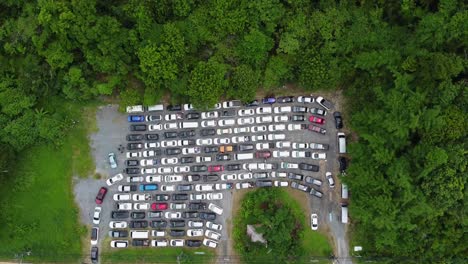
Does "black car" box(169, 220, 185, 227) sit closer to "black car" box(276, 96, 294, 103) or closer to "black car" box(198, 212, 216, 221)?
"black car" box(198, 212, 216, 221)

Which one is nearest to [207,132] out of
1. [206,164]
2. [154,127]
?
[206,164]

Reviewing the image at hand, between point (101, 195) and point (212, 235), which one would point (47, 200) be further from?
point (212, 235)

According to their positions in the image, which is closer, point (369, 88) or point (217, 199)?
point (369, 88)

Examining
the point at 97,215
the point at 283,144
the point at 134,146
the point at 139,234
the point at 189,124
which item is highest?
the point at 189,124

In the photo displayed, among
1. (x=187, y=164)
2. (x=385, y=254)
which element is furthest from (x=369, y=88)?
(x=187, y=164)

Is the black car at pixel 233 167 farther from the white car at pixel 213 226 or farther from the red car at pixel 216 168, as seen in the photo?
the white car at pixel 213 226

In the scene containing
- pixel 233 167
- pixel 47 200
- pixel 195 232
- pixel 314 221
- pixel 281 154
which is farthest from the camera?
pixel 47 200

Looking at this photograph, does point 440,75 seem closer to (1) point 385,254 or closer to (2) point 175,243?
(1) point 385,254
